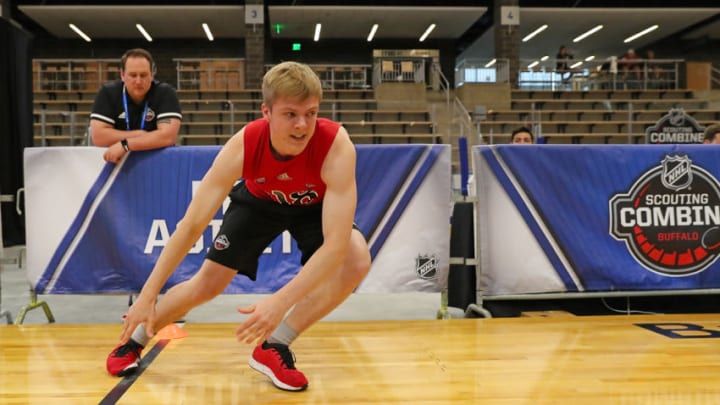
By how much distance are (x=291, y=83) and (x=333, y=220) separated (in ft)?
1.65

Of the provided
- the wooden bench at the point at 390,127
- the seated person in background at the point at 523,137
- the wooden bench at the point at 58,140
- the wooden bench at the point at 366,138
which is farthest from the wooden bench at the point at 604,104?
the seated person in background at the point at 523,137

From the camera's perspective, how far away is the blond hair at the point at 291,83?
2162 millimetres

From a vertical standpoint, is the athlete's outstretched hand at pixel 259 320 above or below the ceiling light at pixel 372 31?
below

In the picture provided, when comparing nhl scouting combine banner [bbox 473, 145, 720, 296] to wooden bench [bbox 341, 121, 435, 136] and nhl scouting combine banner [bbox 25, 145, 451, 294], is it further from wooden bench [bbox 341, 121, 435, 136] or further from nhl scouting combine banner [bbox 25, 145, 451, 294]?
wooden bench [bbox 341, 121, 435, 136]

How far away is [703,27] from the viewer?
944 inches

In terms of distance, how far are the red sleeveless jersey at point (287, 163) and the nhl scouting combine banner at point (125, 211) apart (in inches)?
64.8

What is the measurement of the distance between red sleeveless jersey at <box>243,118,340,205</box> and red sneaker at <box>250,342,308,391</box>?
63 cm

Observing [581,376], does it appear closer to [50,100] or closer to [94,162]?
[94,162]

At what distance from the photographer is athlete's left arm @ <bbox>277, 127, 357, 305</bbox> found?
7.13 feet

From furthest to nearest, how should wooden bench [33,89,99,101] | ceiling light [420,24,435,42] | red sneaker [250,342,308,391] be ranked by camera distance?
1. ceiling light [420,24,435,42]
2. wooden bench [33,89,99,101]
3. red sneaker [250,342,308,391]

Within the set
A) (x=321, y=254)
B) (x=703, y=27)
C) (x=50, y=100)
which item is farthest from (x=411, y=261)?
(x=703, y=27)

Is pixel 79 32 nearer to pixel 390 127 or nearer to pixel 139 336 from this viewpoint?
pixel 390 127

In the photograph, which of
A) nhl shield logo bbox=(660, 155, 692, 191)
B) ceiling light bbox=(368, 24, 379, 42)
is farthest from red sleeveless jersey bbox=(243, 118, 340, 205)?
ceiling light bbox=(368, 24, 379, 42)

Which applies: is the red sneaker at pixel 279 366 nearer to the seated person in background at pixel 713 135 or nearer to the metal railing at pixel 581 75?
the seated person in background at pixel 713 135
